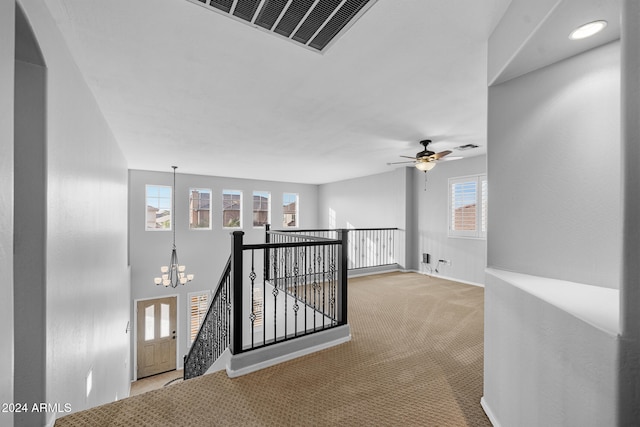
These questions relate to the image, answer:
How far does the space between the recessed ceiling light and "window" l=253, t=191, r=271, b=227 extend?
27.2ft

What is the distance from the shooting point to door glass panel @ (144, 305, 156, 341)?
7.27 m

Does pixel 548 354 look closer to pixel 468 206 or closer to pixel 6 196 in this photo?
pixel 6 196

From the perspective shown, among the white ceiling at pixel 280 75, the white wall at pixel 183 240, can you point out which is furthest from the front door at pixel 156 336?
the white ceiling at pixel 280 75

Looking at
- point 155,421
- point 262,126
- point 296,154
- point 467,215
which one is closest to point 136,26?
point 262,126

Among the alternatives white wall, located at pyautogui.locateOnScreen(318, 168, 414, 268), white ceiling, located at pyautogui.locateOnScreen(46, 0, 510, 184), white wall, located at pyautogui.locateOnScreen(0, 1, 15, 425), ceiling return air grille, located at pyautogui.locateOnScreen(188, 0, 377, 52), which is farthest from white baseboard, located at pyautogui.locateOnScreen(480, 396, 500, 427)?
white wall, located at pyautogui.locateOnScreen(318, 168, 414, 268)

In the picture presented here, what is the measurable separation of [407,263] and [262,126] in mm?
4730

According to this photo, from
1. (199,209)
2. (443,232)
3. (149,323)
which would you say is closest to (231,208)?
(199,209)

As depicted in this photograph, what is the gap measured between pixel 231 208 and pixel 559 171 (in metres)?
8.19

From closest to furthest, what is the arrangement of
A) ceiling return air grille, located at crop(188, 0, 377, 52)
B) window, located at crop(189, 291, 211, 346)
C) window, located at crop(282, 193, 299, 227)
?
ceiling return air grille, located at crop(188, 0, 377, 52) → window, located at crop(189, 291, 211, 346) → window, located at crop(282, 193, 299, 227)

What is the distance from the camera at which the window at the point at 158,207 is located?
7406mm

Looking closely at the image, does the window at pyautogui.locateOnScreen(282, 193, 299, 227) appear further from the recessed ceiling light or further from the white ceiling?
the recessed ceiling light

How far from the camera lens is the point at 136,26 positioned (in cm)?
178

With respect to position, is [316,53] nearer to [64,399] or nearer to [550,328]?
[550,328]

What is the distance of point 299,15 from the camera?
172 centimetres
